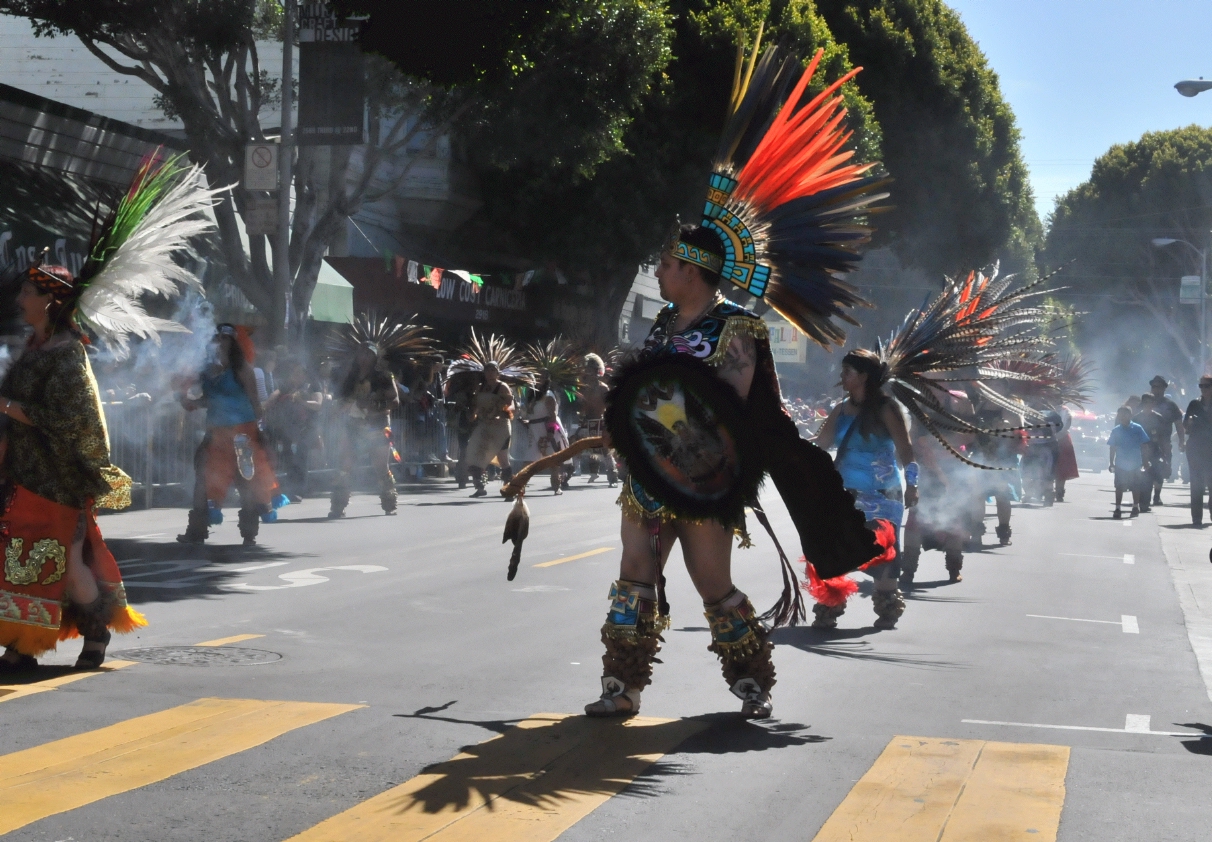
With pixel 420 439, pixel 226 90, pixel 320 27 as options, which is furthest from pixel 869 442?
pixel 420 439

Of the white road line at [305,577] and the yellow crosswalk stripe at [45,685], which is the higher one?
the white road line at [305,577]

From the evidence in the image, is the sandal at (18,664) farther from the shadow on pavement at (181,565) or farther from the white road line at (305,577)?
the white road line at (305,577)

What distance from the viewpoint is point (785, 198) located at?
247 inches

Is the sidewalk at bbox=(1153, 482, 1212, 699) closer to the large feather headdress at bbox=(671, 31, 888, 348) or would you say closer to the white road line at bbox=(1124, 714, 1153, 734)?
the white road line at bbox=(1124, 714, 1153, 734)

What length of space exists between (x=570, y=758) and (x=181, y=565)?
722 centimetres

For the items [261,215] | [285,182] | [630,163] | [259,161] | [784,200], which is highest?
[630,163]

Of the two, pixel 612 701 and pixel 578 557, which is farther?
pixel 578 557

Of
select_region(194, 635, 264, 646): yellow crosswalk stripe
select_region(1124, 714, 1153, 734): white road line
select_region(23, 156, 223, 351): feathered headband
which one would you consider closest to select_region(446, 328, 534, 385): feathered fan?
select_region(194, 635, 264, 646): yellow crosswalk stripe

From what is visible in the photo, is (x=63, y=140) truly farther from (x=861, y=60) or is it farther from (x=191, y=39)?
(x=861, y=60)

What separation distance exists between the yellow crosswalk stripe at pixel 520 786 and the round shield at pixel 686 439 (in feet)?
2.95

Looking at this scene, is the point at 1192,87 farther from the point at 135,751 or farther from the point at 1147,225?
the point at 1147,225

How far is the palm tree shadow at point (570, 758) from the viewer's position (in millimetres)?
4895

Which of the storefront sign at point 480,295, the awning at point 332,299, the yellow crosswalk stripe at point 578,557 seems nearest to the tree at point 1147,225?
the storefront sign at point 480,295

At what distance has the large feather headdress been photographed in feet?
20.4
